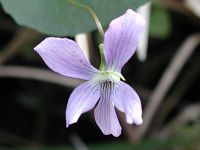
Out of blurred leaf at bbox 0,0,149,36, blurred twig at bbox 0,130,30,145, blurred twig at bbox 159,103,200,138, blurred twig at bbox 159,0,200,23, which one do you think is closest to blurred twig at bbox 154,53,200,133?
blurred twig at bbox 159,103,200,138

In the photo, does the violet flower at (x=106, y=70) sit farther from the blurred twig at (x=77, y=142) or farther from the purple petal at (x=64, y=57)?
the blurred twig at (x=77, y=142)

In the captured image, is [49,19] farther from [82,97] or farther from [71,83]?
[71,83]

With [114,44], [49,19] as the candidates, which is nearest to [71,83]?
[49,19]

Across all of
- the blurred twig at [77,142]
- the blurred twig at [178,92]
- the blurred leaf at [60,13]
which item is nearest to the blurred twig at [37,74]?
the blurred twig at [77,142]

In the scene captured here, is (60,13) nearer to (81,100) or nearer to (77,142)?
(81,100)

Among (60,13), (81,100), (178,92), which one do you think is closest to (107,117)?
(81,100)

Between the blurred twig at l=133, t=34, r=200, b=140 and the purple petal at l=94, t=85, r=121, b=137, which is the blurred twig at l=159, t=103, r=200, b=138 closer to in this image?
the blurred twig at l=133, t=34, r=200, b=140

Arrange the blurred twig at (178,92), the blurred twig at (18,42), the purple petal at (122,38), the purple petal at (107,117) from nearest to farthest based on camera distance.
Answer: the purple petal at (122,38)
the purple petal at (107,117)
the blurred twig at (18,42)
the blurred twig at (178,92)
